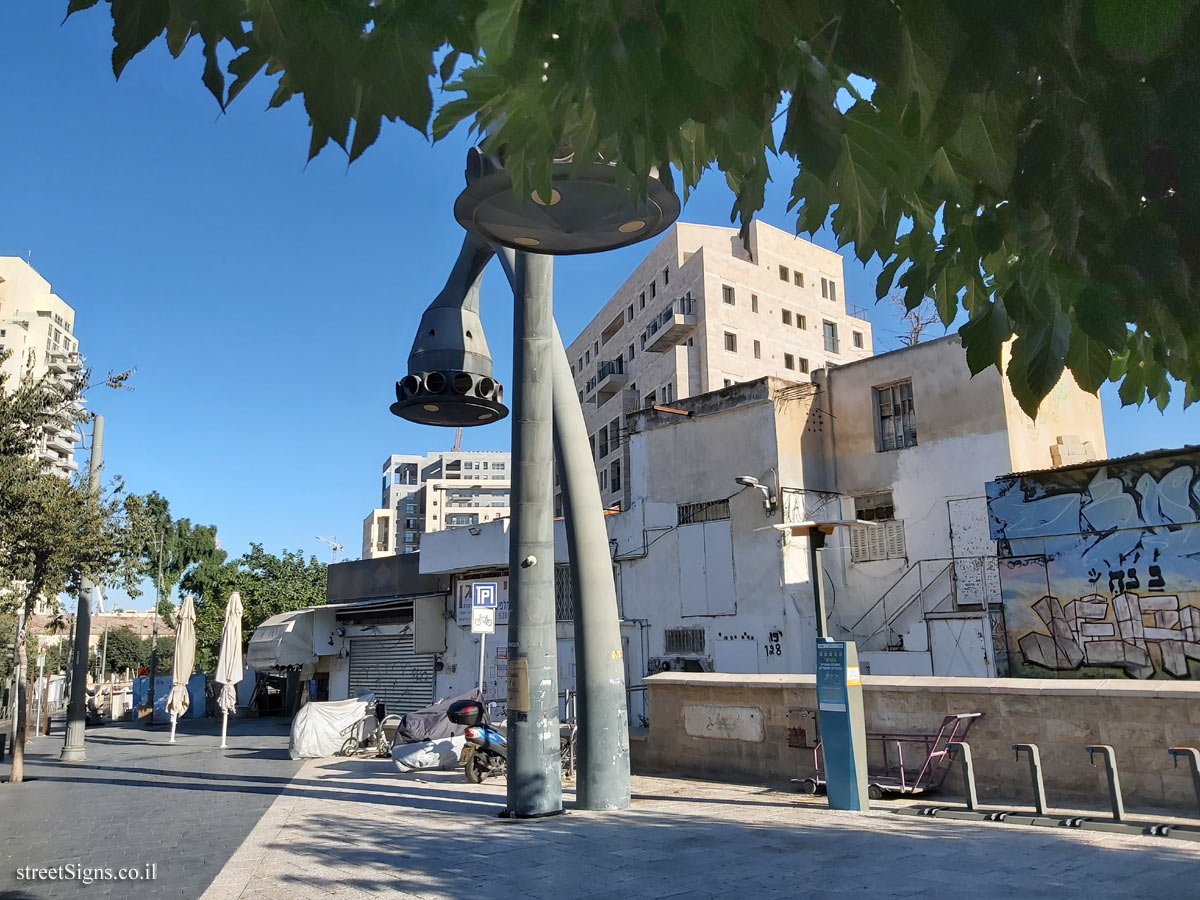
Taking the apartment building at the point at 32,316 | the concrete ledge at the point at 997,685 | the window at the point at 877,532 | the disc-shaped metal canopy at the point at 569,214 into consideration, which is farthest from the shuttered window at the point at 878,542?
the apartment building at the point at 32,316

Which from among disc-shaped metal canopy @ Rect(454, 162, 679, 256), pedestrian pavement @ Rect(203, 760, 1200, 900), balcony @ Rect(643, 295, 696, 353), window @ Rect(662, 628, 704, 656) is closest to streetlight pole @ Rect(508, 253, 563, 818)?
pedestrian pavement @ Rect(203, 760, 1200, 900)

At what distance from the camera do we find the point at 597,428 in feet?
199

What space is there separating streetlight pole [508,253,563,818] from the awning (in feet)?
68.6

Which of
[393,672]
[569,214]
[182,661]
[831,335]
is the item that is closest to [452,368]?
[569,214]

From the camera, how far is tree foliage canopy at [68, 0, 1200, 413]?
6.47 ft

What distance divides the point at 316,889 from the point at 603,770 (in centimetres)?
A: 387

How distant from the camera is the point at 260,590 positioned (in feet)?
161

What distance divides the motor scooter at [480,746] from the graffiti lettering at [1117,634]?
33.2 ft

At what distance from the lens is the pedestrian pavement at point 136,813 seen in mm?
7645

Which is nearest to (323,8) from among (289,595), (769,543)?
(769,543)

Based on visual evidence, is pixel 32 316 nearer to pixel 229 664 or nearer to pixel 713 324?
pixel 713 324

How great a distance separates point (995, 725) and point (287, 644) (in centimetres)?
2393

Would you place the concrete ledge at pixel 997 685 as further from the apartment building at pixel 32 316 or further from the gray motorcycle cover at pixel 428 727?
the apartment building at pixel 32 316

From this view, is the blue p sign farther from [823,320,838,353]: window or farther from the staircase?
[823,320,838,353]: window
